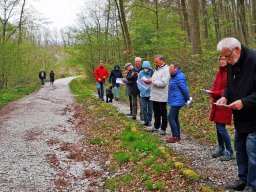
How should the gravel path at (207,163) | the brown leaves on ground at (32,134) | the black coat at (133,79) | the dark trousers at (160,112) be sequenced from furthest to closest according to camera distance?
1. the brown leaves on ground at (32,134)
2. the black coat at (133,79)
3. the dark trousers at (160,112)
4. the gravel path at (207,163)

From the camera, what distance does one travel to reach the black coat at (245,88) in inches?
186

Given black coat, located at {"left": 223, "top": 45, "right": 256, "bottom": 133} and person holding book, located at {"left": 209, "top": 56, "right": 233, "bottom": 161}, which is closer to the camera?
black coat, located at {"left": 223, "top": 45, "right": 256, "bottom": 133}

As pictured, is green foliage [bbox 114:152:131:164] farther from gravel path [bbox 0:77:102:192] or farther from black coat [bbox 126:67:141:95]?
black coat [bbox 126:67:141:95]

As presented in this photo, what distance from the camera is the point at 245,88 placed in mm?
4840

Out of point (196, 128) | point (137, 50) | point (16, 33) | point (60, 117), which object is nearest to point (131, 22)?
point (137, 50)

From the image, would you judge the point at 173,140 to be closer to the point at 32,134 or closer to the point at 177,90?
the point at 177,90

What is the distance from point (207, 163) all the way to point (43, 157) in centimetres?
497

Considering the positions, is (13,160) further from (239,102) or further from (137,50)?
(137,50)

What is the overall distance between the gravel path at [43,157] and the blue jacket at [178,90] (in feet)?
8.70

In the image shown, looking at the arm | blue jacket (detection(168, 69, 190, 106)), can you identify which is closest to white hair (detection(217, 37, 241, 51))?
blue jacket (detection(168, 69, 190, 106))

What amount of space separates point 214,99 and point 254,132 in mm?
2230

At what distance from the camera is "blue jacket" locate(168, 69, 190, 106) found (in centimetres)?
852

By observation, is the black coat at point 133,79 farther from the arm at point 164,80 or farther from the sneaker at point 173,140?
the sneaker at point 173,140

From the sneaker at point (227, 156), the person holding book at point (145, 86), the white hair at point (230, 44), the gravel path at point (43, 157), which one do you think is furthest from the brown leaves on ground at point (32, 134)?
the white hair at point (230, 44)
